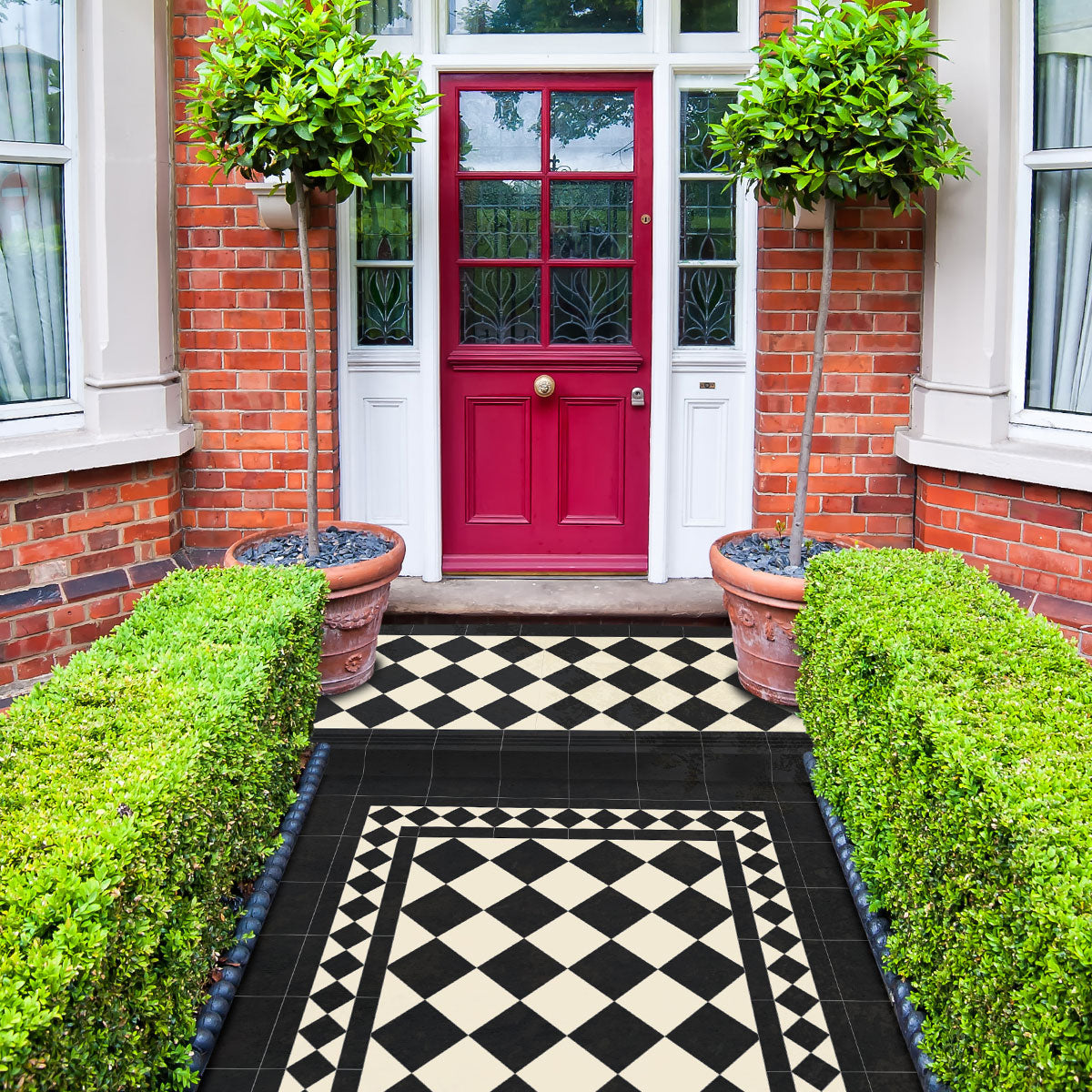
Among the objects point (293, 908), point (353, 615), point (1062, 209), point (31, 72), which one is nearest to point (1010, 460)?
point (1062, 209)

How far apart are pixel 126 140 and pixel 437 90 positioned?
1429 millimetres

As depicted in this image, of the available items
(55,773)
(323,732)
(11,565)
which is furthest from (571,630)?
(55,773)

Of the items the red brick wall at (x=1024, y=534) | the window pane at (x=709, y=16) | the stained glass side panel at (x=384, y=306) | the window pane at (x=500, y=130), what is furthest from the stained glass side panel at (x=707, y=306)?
the stained glass side panel at (x=384, y=306)

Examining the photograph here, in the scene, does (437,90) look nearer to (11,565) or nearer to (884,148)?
(884,148)

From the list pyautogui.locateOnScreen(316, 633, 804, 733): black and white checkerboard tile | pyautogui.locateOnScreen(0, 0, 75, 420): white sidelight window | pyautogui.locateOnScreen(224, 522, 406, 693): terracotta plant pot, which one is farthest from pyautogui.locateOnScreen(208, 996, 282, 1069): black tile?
pyautogui.locateOnScreen(0, 0, 75, 420): white sidelight window

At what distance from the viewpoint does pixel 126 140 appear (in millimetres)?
5414

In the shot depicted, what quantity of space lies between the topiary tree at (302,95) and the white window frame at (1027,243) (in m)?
2.40

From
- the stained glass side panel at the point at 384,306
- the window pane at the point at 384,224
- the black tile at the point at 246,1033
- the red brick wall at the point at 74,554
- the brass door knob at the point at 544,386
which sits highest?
the window pane at the point at 384,224

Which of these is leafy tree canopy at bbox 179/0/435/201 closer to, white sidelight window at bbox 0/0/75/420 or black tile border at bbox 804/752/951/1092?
white sidelight window at bbox 0/0/75/420

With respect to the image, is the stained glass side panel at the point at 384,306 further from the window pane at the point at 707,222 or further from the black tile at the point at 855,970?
the black tile at the point at 855,970

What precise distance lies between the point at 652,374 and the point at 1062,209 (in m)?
1.90

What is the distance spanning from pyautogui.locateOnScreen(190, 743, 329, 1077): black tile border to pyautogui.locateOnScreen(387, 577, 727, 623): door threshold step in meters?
1.55

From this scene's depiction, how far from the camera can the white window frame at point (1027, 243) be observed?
5207 millimetres

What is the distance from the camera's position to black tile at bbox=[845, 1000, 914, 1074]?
3006mm
